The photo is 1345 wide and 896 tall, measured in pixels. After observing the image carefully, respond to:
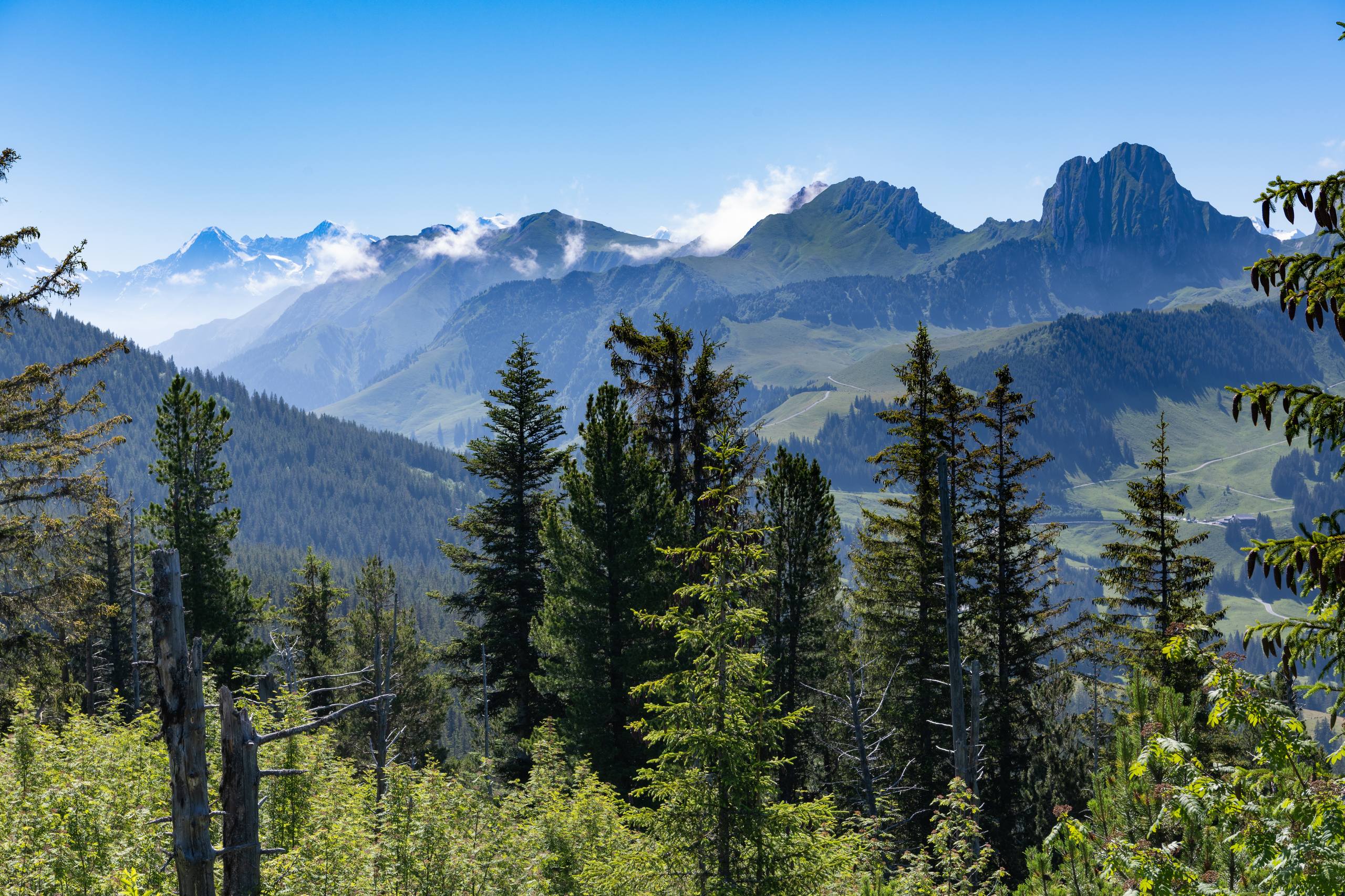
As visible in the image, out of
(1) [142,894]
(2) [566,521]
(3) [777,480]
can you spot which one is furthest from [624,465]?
(1) [142,894]

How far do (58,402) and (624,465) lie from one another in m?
14.4

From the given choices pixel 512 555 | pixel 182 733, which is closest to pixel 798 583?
pixel 512 555

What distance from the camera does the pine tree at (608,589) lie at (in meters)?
23.3

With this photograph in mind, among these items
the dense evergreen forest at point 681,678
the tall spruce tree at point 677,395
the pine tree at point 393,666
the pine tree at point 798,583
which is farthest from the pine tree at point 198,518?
the pine tree at point 798,583

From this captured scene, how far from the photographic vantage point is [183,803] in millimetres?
9469

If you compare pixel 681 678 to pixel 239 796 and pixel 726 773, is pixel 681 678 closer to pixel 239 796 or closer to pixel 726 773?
pixel 726 773

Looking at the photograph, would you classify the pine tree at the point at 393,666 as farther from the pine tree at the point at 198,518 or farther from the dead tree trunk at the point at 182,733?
the dead tree trunk at the point at 182,733

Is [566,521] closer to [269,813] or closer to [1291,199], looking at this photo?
[269,813]

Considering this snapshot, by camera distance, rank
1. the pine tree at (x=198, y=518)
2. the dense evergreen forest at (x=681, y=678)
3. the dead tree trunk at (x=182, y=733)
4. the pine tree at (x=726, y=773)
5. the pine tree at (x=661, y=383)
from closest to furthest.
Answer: the dense evergreen forest at (x=681, y=678), the dead tree trunk at (x=182, y=733), the pine tree at (x=726, y=773), the pine tree at (x=661, y=383), the pine tree at (x=198, y=518)

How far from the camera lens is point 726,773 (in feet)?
38.1

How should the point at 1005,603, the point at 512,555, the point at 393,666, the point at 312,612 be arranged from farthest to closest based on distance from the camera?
the point at 312,612 → the point at 393,666 → the point at 512,555 → the point at 1005,603

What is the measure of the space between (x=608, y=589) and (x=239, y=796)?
1401 cm

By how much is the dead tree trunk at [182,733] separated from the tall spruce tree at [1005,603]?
21.5 metres

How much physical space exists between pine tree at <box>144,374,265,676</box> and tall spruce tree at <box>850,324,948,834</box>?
23959 mm
